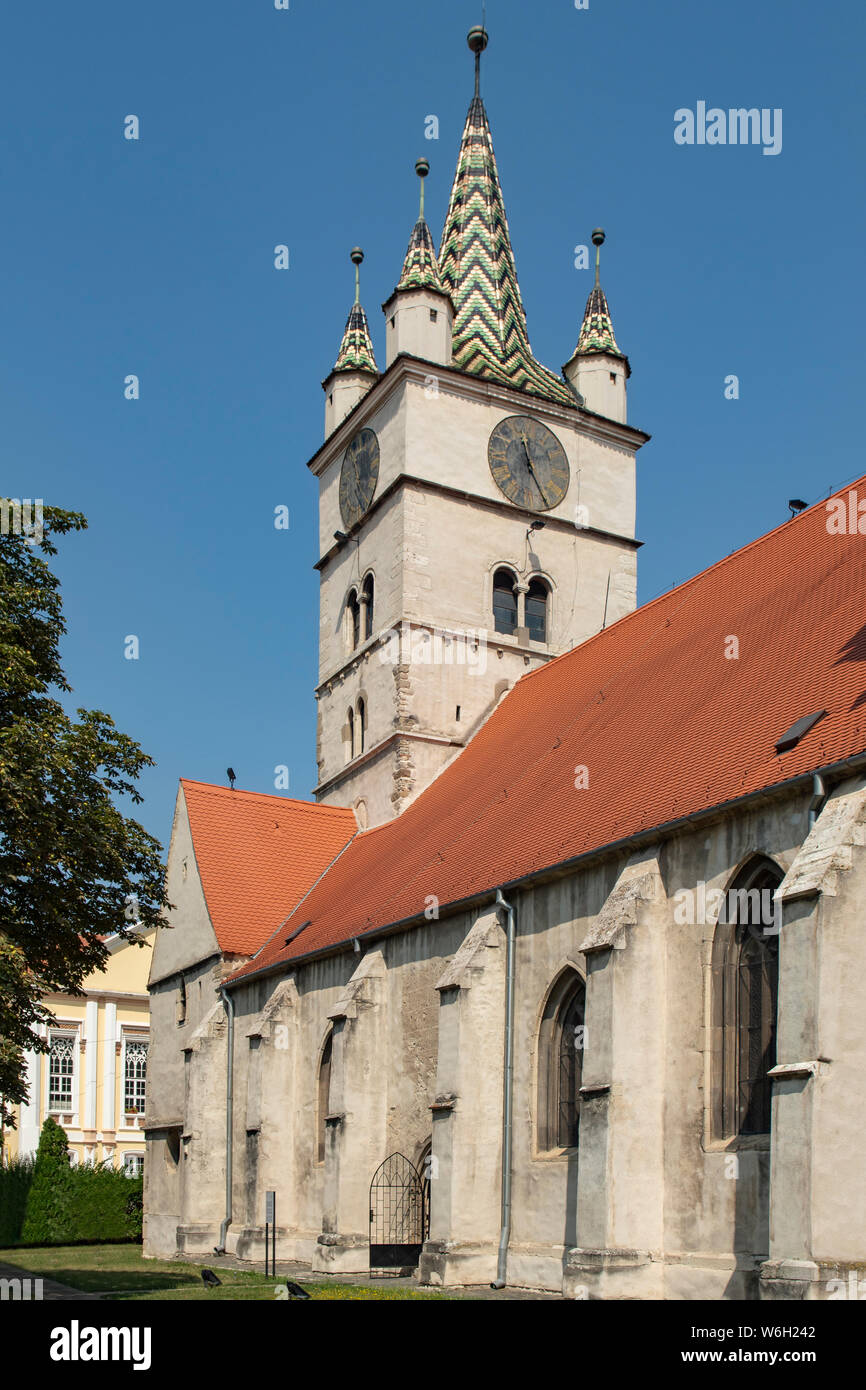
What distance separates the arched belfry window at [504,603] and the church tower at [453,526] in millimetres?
32

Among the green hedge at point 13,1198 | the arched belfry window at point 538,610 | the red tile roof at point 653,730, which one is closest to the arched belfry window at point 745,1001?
the red tile roof at point 653,730

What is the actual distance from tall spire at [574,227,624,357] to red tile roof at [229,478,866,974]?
1123cm

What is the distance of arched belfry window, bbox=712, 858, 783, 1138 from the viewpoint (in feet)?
47.3

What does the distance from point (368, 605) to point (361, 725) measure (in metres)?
2.87

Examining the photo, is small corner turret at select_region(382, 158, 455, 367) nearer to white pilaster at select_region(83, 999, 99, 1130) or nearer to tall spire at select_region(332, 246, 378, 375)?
tall spire at select_region(332, 246, 378, 375)

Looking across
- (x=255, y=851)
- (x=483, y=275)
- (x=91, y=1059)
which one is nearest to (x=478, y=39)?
(x=483, y=275)

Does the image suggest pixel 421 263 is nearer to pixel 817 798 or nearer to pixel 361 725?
pixel 361 725

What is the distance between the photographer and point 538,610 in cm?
3247

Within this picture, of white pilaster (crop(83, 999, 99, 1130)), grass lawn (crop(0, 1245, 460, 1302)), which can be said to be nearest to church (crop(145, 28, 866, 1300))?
grass lawn (crop(0, 1245, 460, 1302))

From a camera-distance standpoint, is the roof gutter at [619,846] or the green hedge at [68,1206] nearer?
the roof gutter at [619,846]

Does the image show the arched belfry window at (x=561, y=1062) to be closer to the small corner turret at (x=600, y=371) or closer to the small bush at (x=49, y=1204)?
the small corner turret at (x=600, y=371)

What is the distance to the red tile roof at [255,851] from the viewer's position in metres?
30.8
